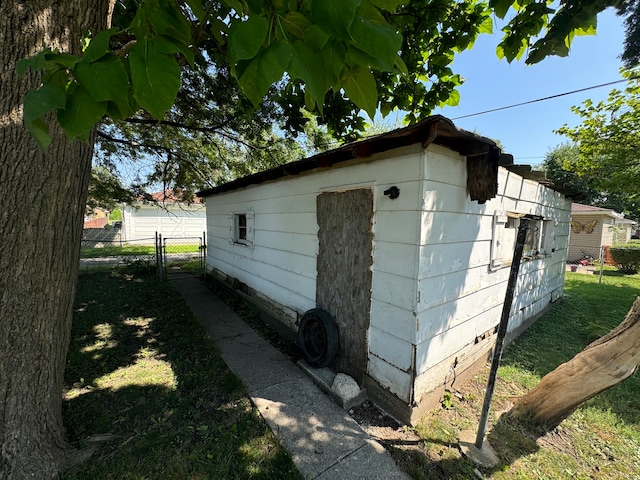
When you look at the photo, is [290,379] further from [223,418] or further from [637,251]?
[637,251]

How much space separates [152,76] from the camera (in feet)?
2.11

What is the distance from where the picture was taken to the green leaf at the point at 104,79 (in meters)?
0.61

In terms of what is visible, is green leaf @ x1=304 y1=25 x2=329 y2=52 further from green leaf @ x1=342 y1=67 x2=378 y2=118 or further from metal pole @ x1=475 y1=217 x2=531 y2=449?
metal pole @ x1=475 y1=217 x2=531 y2=449

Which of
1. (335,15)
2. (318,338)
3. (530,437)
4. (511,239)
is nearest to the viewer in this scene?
(335,15)

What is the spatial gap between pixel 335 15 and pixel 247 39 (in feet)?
0.70

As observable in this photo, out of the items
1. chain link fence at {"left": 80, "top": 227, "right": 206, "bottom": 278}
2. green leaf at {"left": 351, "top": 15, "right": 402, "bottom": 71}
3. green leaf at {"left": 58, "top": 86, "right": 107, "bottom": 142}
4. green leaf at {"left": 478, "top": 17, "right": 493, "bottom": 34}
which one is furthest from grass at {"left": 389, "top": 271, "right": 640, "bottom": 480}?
chain link fence at {"left": 80, "top": 227, "right": 206, "bottom": 278}

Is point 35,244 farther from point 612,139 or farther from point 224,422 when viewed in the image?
point 612,139

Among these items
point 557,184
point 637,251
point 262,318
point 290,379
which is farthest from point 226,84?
point 637,251

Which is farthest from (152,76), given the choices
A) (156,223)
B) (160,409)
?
(156,223)

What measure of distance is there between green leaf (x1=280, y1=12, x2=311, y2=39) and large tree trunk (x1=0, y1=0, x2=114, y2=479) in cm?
113

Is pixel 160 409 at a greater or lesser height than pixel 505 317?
lesser

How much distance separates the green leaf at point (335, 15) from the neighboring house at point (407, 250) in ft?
5.79

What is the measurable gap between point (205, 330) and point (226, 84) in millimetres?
4743

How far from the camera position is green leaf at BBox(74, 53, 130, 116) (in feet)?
2.01
